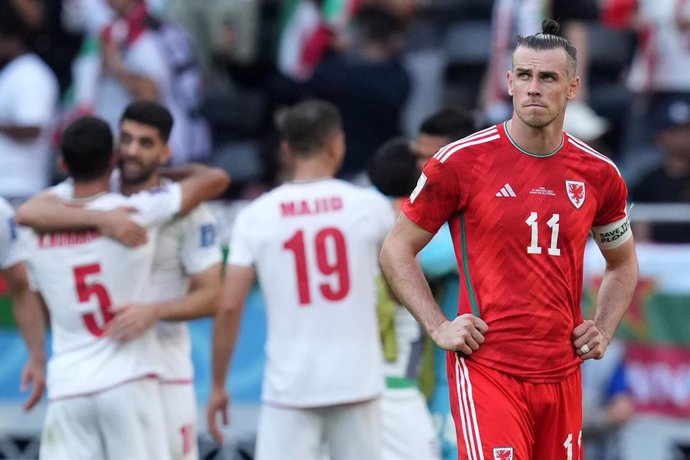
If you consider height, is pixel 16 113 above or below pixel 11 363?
above

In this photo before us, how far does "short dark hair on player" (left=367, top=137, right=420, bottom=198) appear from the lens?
7.66m

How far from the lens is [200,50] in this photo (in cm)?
1349

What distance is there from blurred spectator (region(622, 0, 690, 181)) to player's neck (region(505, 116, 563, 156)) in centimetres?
581

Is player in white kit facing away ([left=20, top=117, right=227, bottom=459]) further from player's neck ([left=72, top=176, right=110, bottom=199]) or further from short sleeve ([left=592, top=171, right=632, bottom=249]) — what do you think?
short sleeve ([left=592, top=171, right=632, bottom=249])

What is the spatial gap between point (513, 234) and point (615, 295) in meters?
0.67

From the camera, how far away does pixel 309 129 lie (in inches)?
291

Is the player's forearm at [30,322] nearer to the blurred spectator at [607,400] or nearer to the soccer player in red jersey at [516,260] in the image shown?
the soccer player in red jersey at [516,260]

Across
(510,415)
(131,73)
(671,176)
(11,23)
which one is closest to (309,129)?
(510,415)

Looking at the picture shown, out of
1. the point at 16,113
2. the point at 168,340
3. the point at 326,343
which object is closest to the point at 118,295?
the point at 168,340

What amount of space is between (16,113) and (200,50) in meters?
2.37

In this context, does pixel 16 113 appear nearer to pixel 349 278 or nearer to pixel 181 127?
pixel 181 127

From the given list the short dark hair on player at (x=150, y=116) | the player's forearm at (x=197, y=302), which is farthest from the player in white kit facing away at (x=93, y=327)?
the short dark hair on player at (x=150, y=116)

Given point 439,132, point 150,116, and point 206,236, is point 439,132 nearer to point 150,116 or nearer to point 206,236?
point 206,236

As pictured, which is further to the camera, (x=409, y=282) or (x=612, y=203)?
(x=612, y=203)
